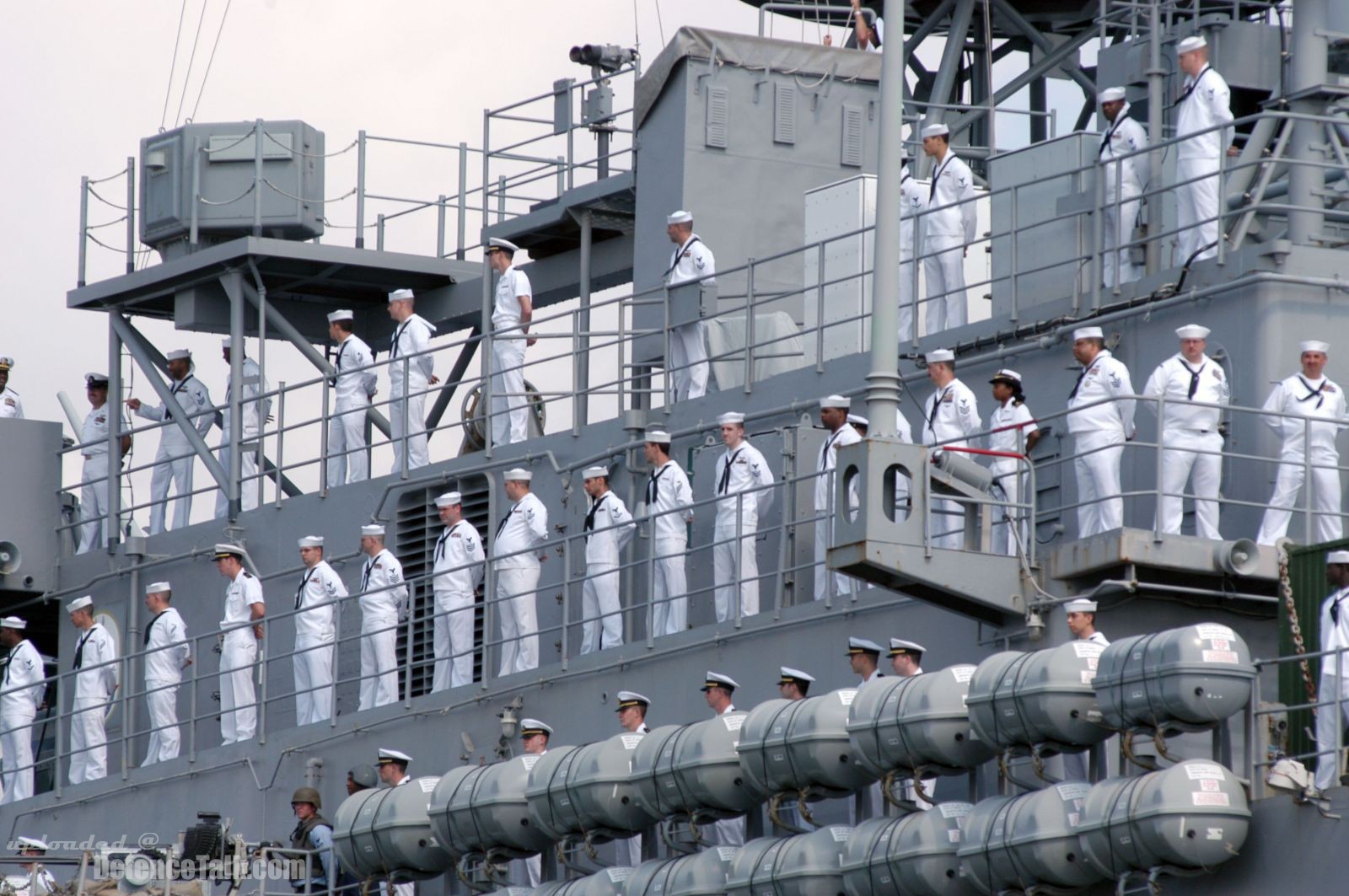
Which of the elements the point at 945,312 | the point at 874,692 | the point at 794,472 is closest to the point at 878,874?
the point at 874,692

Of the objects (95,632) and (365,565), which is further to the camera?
(95,632)

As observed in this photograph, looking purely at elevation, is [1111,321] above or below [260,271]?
below

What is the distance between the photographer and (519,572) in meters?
19.2

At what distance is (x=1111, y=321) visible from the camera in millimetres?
16781

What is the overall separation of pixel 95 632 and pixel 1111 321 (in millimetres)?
9094

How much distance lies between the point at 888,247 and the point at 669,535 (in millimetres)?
3872

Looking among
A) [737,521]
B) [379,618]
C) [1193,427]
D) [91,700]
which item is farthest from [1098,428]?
[91,700]

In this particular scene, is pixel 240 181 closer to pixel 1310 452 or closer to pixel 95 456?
pixel 95 456

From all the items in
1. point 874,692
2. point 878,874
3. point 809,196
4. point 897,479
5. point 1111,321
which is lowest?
point 878,874

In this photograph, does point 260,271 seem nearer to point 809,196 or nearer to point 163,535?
point 163,535

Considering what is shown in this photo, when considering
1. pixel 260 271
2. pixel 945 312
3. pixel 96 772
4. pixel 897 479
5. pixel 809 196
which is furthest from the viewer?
pixel 260 271

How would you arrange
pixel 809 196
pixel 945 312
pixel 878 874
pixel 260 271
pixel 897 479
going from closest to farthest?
1. pixel 878 874
2. pixel 897 479
3. pixel 945 312
4. pixel 809 196
5. pixel 260 271

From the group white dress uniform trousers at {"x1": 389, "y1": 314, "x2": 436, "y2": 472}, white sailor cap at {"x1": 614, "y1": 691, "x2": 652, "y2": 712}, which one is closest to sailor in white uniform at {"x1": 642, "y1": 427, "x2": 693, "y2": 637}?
white sailor cap at {"x1": 614, "y1": 691, "x2": 652, "y2": 712}

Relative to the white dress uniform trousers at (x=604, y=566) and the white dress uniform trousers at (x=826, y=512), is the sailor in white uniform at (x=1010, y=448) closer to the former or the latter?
the white dress uniform trousers at (x=826, y=512)
